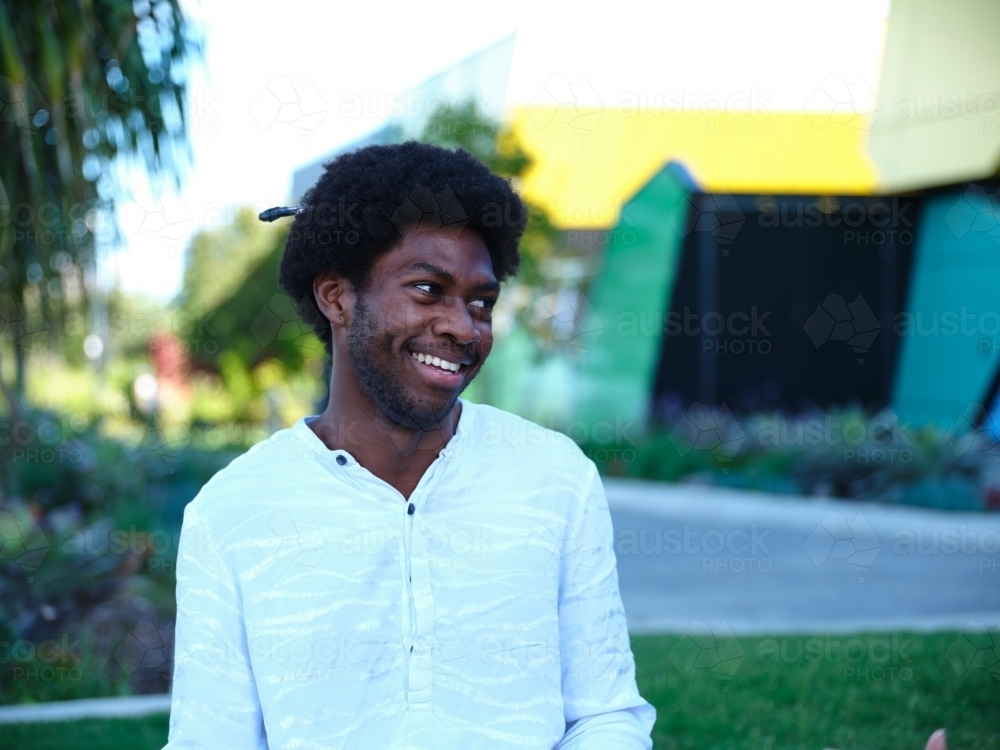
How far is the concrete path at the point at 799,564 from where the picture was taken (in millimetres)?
6699

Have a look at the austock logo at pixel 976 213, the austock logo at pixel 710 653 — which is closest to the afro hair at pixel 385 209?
the austock logo at pixel 710 653

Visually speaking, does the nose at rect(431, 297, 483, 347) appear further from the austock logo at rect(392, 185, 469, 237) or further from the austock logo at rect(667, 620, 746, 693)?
the austock logo at rect(667, 620, 746, 693)

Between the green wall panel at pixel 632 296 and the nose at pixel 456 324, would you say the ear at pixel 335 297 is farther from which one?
the green wall panel at pixel 632 296

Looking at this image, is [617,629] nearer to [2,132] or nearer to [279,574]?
[279,574]

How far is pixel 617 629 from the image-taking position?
2264 mm

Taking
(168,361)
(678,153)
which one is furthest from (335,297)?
(168,361)

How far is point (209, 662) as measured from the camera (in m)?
2.02

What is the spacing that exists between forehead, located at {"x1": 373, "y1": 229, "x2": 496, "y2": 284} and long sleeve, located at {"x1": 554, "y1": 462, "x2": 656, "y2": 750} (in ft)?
1.71

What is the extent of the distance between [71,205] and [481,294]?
5024 mm

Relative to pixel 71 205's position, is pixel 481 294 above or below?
above

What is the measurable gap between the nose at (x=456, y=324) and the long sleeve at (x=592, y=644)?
421 mm

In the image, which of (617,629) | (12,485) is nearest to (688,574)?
(12,485)

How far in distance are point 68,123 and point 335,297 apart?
454cm

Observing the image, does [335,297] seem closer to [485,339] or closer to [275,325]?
[485,339]
